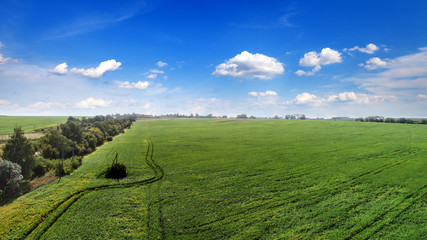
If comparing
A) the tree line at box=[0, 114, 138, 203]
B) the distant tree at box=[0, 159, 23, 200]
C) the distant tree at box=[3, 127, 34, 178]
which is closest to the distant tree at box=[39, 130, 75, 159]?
the tree line at box=[0, 114, 138, 203]

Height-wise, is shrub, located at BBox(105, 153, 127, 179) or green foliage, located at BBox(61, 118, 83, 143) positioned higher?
green foliage, located at BBox(61, 118, 83, 143)

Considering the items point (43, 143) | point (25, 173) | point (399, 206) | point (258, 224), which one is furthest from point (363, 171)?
point (43, 143)

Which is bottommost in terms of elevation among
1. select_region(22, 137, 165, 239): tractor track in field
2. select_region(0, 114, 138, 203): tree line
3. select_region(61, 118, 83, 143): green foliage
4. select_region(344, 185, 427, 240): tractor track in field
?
select_region(22, 137, 165, 239): tractor track in field

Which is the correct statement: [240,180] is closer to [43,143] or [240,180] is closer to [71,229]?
[71,229]

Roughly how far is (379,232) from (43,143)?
61425mm

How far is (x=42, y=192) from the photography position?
25.1 metres

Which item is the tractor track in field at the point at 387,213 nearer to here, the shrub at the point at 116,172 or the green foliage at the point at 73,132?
the shrub at the point at 116,172

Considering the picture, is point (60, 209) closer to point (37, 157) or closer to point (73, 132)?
point (37, 157)

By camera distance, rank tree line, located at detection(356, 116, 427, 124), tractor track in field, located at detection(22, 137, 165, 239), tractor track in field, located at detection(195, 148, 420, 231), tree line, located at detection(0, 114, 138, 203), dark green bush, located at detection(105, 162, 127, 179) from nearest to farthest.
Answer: tractor track in field, located at detection(22, 137, 165, 239)
tractor track in field, located at detection(195, 148, 420, 231)
tree line, located at detection(0, 114, 138, 203)
dark green bush, located at detection(105, 162, 127, 179)
tree line, located at detection(356, 116, 427, 124)

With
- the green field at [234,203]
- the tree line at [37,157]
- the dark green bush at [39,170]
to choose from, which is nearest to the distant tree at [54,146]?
the tree line at [37,157]

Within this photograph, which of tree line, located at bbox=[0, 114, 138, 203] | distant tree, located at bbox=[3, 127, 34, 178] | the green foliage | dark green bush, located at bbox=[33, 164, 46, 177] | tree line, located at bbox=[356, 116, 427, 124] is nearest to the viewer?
A: tree line, located at bbox=[0, 114, 138, 203]

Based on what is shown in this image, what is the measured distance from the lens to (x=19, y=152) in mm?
34812

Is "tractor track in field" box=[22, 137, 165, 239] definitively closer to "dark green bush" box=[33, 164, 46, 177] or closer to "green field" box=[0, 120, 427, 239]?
"green field" box=[0, 120, 427, 239]

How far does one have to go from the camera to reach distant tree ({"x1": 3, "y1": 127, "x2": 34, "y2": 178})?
1350 inches
